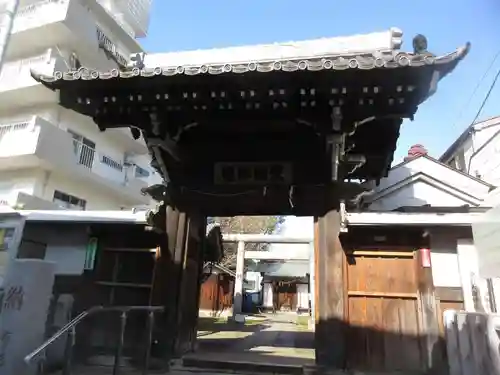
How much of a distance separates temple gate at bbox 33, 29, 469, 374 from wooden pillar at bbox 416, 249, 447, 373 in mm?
1230

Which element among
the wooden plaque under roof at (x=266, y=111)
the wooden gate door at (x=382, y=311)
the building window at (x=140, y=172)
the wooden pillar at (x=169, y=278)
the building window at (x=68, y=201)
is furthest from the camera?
the building window at (x=140, y=172)

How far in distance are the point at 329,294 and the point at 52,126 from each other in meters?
14.7

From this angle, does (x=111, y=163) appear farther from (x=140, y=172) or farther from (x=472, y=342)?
(x=472, y=342)

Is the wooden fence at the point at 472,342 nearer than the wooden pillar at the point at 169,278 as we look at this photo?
Yes

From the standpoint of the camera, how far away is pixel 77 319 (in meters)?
4.51

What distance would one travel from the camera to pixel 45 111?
674 inches

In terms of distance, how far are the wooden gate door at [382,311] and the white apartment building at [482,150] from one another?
34.2ft

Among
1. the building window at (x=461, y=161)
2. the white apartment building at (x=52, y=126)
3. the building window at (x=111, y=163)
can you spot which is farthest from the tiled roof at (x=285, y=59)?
the building window at (x=111, y=163)

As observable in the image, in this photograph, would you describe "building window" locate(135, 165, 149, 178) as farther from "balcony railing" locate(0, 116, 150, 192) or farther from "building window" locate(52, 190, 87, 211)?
"building window" locate(52, 190, 87, 211)

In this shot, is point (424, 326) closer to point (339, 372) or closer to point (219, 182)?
point (339, 372)

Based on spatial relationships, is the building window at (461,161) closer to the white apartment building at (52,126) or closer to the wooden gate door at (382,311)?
the wooden gate door at (382,311)

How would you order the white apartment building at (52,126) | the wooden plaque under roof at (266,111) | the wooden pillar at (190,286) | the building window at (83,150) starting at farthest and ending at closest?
the building window at (83,150), the white apartment building at (52,126), the wooden pillar at (190,286), the wooden plaque under roof at (266,111)

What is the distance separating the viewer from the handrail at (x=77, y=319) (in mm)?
3717

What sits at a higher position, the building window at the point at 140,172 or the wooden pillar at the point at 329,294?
the building window at the point at 140,172
